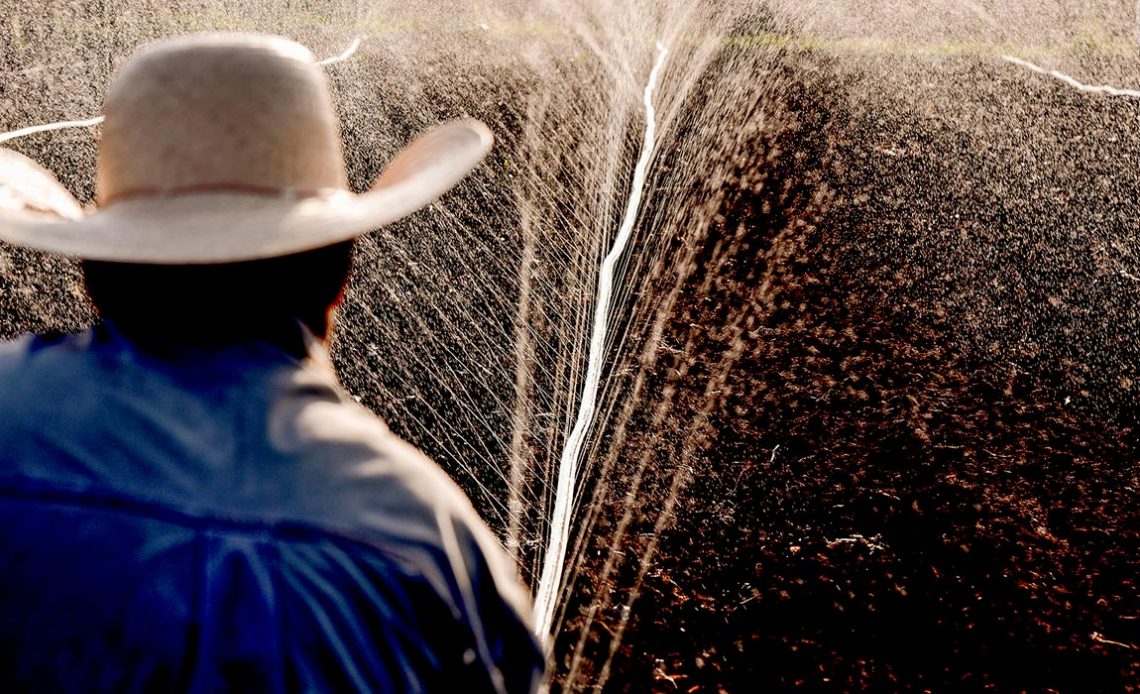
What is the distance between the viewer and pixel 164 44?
1.42 metres

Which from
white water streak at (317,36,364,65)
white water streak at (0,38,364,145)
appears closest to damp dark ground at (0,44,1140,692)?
white water streak at (0,38,364,145)

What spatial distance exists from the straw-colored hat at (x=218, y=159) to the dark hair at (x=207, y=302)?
0.15 ft

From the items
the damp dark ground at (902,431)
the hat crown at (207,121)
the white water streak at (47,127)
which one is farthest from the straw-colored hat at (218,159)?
the white water streak at (47,127)

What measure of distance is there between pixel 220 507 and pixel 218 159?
1.92ft

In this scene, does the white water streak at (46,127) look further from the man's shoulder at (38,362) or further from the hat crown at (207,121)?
the man's shoulder at (38,362)

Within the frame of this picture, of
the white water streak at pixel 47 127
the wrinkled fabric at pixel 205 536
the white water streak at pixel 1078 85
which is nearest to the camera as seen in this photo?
the wrinkled fabric at pixel 205 536

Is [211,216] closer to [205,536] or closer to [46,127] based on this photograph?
[205,536]

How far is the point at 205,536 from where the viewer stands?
1021 millimetres

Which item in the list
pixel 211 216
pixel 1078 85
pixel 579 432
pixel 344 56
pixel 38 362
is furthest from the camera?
pixel 1078 85

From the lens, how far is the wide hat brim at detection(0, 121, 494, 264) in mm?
1237

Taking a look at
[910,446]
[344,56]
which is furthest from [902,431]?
[344,56]

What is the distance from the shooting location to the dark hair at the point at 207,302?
3.88 ft

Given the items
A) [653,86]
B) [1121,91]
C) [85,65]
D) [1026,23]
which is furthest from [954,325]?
[1026,23]

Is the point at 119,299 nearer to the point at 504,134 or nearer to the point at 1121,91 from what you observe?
the point at 504,134
